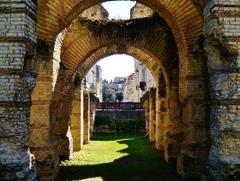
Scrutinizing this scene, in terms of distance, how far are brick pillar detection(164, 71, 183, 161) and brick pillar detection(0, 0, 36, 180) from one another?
281 inches

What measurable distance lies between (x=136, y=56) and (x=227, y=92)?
1112cm

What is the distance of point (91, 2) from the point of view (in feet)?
33.2

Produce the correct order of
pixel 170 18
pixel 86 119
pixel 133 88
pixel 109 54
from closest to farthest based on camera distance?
pixel 170 18 < pixel 109 54 < pixel 86 119 < pixel 133 88

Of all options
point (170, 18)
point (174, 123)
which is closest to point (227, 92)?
point (170, 18)

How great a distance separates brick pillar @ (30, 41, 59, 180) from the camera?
955 cm

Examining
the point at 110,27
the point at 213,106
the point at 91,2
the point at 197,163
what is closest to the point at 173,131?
the point at 197,163

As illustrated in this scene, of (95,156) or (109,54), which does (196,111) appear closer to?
(95,156)

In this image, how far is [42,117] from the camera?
380 inches

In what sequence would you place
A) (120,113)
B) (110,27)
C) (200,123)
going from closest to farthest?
1. (200,123)
2. (110,27)
3. (120,113)

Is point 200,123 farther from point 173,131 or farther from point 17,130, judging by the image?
point 17,130

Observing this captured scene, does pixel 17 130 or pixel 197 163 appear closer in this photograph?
pixel 17 130

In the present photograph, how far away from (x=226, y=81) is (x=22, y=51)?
3465 millimetres

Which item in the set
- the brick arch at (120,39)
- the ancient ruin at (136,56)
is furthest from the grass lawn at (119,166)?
the brick arch at (120,39)

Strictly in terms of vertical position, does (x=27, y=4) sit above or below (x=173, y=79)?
above
